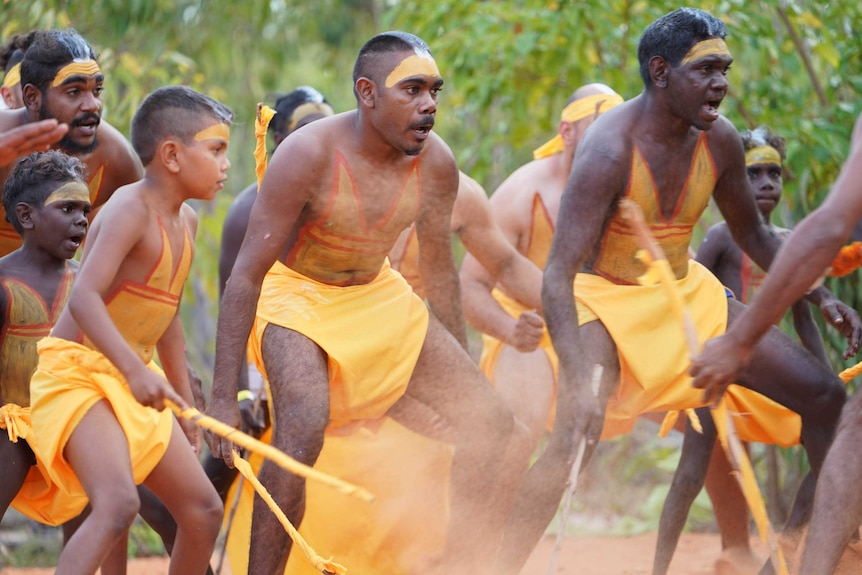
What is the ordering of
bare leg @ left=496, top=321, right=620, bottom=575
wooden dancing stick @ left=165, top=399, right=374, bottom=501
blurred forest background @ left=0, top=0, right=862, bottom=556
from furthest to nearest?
1. blurred forest background @ left=0, top=0, right=862, bottom=556
2. bare leg @ left=496, top=321, right=620, bottom=575
3. wooden dancing stick @ left=165, top=399, right=374, bottom=501

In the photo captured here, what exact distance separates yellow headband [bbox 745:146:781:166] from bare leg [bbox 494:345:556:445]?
128 cm

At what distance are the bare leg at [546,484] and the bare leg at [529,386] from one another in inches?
30.6

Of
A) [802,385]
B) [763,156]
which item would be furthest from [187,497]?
[763,156]

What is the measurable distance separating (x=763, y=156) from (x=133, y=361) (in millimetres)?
3134

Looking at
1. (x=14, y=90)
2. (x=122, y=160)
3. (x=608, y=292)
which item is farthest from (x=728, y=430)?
(x=14, y=90)

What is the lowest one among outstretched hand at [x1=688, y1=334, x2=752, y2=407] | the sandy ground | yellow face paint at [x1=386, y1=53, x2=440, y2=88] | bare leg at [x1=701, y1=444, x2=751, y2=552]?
the sandy ground

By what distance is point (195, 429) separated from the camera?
422 cm

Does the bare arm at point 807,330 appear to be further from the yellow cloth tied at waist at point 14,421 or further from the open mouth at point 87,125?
the yellow cloth tied at waist at point 14,421

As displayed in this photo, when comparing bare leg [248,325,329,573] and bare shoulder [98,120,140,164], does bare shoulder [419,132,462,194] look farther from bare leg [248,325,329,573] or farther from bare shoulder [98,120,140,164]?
bare shoulder [98,120,140,164]

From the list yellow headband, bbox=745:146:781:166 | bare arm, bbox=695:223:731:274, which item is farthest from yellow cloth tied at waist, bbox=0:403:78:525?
yellow headband, bbox=745:146:781:166

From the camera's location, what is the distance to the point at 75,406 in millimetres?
3570

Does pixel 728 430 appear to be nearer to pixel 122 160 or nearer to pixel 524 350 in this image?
pixel 524 350

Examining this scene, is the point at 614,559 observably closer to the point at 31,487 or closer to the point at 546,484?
the point at 546,484

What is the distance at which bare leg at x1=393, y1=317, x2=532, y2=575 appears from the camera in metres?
4.25
